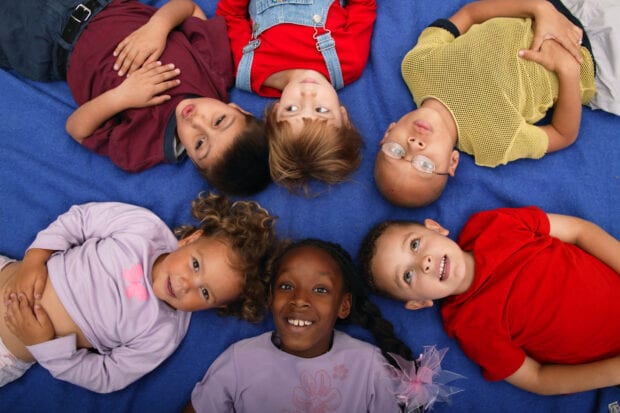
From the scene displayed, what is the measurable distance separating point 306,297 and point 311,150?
20.9 inches

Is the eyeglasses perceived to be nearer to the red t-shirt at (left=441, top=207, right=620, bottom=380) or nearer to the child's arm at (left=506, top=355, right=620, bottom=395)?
the red t-shirt at (left=441, top=207, right=620, bottom=380)

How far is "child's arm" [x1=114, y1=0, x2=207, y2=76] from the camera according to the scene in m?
1.78

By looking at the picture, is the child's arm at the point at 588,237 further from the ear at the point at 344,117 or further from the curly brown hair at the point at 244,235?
the curly brown hair at the point at 244,235

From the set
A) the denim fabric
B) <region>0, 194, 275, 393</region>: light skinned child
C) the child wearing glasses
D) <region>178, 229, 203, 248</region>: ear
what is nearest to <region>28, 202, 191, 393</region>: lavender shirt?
<region>0, 194, 275, 393</region>: light skinned child

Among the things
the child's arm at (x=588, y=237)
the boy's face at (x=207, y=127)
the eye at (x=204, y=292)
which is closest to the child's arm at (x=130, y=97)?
the boy's face at (x=207, y=127)

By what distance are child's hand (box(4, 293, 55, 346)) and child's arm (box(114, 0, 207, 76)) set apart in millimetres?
942

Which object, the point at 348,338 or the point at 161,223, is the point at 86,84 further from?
the point at 348,338

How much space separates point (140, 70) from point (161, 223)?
2.03 feet

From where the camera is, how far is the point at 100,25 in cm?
185

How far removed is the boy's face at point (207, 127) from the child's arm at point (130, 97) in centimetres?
13

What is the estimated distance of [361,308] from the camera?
63.6 inches

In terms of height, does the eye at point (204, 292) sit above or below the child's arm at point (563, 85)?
below

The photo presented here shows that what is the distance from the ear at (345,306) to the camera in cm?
150

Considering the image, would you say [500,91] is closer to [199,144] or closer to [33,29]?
[199,144]
